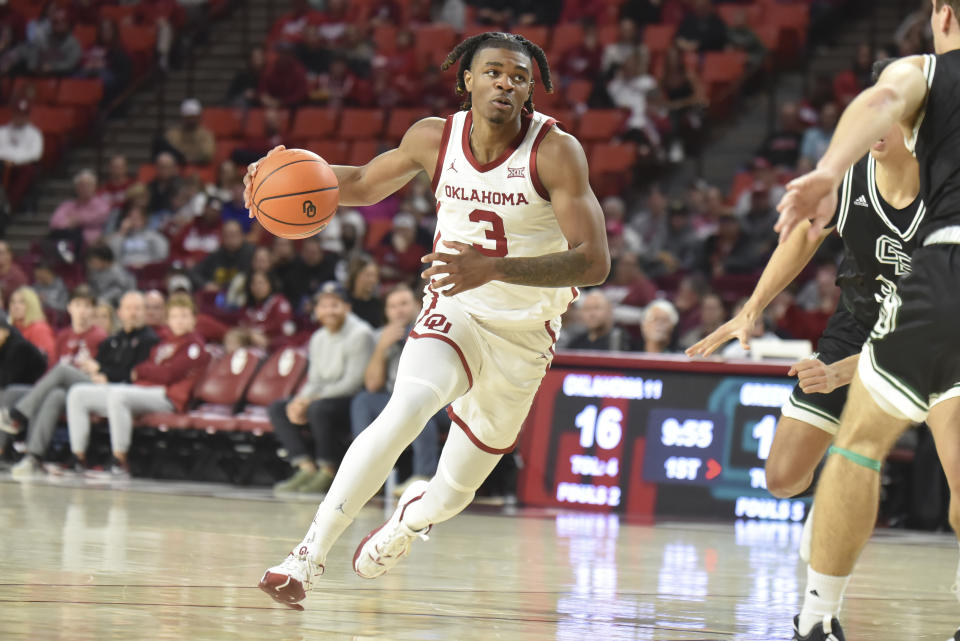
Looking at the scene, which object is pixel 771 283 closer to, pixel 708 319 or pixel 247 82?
pixel 708 319

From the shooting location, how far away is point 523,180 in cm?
501

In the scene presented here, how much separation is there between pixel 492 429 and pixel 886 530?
4.78 meters

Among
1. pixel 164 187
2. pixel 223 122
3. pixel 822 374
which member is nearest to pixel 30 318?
pixel 164 187

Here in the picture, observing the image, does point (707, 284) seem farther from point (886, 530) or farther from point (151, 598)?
point (151, 598)

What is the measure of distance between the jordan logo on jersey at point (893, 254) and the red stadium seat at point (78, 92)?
15.0 metres

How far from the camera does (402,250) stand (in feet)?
45.9

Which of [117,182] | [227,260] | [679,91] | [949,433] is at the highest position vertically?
[679,91]

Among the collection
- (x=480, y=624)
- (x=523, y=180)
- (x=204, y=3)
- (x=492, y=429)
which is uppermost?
(x=204, y=3)

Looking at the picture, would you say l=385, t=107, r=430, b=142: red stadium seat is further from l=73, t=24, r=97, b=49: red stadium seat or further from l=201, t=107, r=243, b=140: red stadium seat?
l=73, t=24, r=97, b=49: red stadium seat

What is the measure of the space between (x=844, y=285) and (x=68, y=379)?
782 cm

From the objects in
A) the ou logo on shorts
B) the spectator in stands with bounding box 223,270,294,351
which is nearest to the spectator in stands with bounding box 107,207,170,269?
the spectator in stands with bounding box 223,270,294,351

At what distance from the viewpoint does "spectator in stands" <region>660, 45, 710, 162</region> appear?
1489cm

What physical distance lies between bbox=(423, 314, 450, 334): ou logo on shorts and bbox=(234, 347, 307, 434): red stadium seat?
5.92 m

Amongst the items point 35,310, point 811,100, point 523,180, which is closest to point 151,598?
point 523,180
